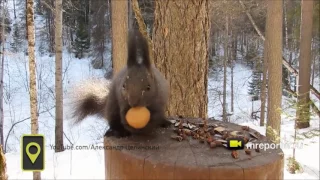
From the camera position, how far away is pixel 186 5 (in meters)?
Result: 2.82

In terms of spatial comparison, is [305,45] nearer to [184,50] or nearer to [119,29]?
Result: [119,29]

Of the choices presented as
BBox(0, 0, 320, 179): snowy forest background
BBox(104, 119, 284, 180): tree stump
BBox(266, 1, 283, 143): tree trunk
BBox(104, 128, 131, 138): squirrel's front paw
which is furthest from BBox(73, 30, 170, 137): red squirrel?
BBox(266, 1, 283, 143): tree trunk

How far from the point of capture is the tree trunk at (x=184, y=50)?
9.31 ft

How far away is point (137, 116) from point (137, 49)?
316mm

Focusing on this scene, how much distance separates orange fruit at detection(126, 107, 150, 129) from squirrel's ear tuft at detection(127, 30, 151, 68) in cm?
22

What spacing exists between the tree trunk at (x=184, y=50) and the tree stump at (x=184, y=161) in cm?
122

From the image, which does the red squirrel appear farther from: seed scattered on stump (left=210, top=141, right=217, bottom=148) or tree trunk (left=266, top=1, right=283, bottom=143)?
tree trunk (left=266, top=1, right=283, bottom=143)

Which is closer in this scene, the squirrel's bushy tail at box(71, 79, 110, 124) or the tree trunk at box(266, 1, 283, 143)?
the squirrel's bushy tail at box(71, 79, 110, 124)

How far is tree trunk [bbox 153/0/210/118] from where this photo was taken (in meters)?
2.84

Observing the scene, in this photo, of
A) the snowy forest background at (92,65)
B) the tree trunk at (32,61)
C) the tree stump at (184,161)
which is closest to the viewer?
the tree stump at (184,161)

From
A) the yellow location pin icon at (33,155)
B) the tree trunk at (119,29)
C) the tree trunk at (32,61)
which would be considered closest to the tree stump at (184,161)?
the yellow location pin icon at (33,155)

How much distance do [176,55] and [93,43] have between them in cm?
1590

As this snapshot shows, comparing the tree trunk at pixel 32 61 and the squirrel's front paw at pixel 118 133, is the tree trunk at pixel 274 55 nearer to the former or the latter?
the tree trunk at pixel 32 61

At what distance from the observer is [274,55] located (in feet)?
22.6
